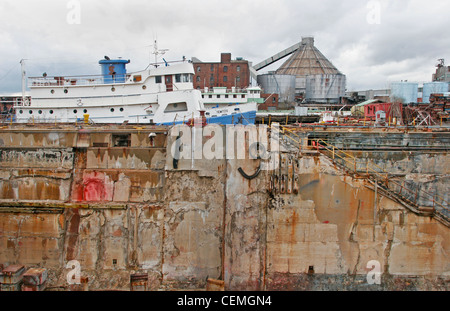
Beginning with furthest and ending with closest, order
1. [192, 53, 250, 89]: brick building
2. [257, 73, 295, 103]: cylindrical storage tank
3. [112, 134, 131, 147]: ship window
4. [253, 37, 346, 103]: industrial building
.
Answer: [253, 37, 346, 103]: industrial building → [257, 73, 295, 103]: cylindrical storage tank → [192, 53, 250, 89]: brick building → [112, 134, 131, 147]: ship window

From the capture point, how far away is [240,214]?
11.4 m

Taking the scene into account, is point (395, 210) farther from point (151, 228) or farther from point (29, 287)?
point (29, 287)

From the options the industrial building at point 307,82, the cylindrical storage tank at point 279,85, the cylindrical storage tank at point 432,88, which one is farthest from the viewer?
the industrial building at point 307,82

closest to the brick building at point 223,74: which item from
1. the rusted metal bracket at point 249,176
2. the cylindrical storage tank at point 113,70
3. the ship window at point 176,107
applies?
the cylindrical storage tank at point 113,70

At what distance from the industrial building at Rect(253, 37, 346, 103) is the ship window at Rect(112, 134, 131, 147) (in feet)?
161

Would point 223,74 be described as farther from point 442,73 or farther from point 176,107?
point 442,73

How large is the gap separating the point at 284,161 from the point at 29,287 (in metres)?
10.4

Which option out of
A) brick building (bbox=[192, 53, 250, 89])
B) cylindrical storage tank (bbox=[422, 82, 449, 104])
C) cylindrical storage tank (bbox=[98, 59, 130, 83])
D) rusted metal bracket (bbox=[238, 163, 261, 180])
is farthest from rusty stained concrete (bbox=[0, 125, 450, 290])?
cylindrical storage tank (bbox=[422, 82, 449, 104])

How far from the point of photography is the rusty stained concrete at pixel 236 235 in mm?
11430

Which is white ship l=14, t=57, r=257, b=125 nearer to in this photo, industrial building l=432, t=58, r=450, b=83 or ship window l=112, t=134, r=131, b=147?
ship window l=112, t=134, r=131, b=147

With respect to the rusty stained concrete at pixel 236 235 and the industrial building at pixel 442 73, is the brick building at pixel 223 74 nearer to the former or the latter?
the industrial building at pixel 442 73

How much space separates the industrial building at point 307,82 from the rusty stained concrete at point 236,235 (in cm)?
4917

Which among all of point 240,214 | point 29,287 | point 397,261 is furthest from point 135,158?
point 397,261

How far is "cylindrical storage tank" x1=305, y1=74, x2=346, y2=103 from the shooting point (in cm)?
5969
